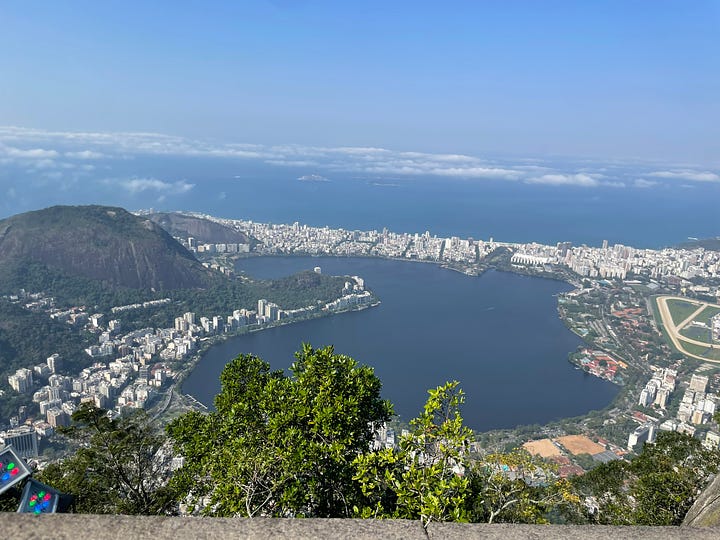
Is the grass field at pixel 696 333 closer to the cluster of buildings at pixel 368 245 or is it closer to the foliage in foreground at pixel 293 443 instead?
the cluster of buildings at pixel 368 245

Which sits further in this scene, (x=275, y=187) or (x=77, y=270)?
(x=275, y=187)

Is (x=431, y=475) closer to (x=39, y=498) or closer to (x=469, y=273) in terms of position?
(x=39, y=498)

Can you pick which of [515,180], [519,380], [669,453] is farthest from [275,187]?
[669,453]

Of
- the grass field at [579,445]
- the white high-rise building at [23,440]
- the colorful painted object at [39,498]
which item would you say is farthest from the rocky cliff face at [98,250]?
the colorful painted object at [39,498]

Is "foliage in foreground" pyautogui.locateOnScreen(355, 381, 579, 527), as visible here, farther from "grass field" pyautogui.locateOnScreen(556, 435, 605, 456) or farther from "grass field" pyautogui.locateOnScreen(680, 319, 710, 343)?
"grass field" pyautogui.locateOnScreen(680, 319, 710, 343)

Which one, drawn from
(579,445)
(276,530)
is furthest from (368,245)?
(276,530)

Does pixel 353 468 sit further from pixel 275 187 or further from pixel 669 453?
pixel 275 187

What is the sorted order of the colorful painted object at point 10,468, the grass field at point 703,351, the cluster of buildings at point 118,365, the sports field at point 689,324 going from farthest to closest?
1. the sports field at point 689,324
2. the grass field at point 703,351
3. the cluster of buildings at point 118,365
4. the colorful painted object at point 10,468

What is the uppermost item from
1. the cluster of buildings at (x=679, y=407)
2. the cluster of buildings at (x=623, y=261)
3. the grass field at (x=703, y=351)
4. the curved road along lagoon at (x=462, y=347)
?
the cluster of buildings at (x=623, y=261)
